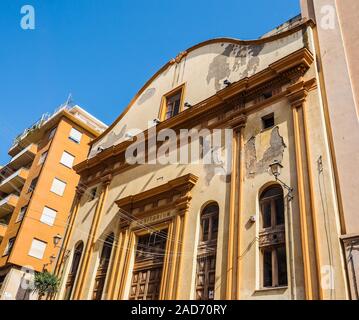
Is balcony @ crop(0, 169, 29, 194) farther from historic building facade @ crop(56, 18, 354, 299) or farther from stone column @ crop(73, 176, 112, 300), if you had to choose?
stone column @ crop(73, 176, 112, 300)

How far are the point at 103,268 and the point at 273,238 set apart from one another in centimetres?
884

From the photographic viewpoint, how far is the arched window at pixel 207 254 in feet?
41.9

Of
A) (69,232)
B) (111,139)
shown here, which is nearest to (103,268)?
(69,232)

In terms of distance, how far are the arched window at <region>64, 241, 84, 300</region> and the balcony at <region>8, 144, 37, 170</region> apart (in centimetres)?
1611

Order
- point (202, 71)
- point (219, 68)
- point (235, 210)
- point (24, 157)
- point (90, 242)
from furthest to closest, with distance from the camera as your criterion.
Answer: point (24, 157)
point (202, 71)
point (90, 242)
point (219, 68)
point (235, 210)

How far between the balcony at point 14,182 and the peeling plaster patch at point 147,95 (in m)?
14.8

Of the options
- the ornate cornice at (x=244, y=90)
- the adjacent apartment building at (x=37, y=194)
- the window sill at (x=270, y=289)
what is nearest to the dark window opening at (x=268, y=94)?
the ornate cornice at (x=244, y=90)

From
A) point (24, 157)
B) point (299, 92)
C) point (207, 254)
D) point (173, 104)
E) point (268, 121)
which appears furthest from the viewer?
point (24, 157)

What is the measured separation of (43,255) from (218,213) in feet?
58.7

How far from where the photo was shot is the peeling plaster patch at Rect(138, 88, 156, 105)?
22.2 meters

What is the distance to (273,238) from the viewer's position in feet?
38.9

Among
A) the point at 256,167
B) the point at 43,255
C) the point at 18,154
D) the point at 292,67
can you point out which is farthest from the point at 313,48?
the point at 18,154

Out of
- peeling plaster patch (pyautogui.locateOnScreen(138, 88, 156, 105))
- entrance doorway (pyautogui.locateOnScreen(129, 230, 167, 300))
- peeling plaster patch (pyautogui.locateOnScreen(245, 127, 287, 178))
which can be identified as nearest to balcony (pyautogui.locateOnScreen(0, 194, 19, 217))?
peeling plaster patch (pyautogui.locateOnScreen(138, 88, 156, 105))

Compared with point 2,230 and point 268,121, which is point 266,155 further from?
point 2,230
